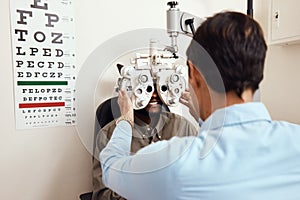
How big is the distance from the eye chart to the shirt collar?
881mm

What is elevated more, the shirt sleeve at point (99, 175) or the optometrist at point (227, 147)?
the optometrist at point (227, 147)

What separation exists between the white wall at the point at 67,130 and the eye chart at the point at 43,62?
0.03 meters

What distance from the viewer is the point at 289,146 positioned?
0.61 meters

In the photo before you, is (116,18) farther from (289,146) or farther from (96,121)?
(289,146)

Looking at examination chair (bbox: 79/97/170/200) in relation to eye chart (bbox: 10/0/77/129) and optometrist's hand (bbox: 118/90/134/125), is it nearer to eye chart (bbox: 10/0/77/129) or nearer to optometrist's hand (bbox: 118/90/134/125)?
eye chart (bbox: 10/0/77/129)

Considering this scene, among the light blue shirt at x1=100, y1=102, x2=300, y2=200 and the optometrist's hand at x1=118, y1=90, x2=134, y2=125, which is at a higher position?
the optometrist's hand at x1=118, y1=90, x2=134, y2=125

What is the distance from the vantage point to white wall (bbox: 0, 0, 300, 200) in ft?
3.90

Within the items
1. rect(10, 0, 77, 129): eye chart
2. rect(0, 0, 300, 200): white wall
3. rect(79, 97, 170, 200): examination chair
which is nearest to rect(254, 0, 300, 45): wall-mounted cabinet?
rect(0, 0, 300, 200): white wall

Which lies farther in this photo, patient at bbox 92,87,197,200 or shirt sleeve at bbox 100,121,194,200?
patient at bbox 92,87,197,200

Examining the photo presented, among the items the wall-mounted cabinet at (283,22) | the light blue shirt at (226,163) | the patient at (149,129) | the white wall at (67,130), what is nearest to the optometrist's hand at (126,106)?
the patient at (149,129)

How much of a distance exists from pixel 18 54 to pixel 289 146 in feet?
3.60

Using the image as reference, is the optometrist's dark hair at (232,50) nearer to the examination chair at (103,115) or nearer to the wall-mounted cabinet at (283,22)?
the examination chair at (103,115)

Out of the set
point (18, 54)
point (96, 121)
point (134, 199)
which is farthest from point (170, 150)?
point (18, 54)

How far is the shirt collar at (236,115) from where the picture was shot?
1.99 feet
